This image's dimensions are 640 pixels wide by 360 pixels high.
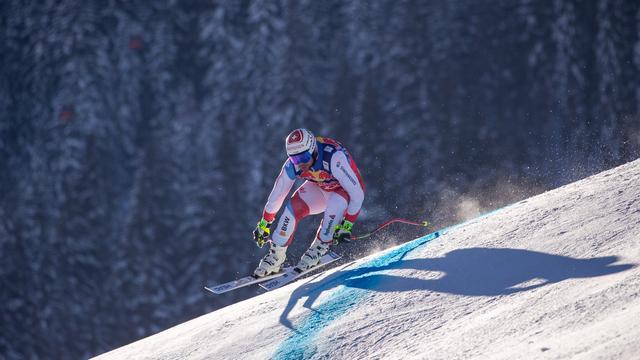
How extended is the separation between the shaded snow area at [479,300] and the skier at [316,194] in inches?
21.6

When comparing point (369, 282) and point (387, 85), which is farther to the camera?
point (387, 85)

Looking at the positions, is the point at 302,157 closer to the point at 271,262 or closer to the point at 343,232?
the point at 343,232

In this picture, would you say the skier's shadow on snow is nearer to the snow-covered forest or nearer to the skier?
the skier

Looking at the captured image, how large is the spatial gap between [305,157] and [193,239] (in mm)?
5739

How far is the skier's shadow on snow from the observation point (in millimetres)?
5164

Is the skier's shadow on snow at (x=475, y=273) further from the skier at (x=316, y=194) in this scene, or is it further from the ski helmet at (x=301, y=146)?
the ski helmet at (x=301, y=146)

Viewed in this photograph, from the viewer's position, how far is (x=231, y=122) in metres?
13.0

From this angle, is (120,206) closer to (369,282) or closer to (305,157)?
(305,157)

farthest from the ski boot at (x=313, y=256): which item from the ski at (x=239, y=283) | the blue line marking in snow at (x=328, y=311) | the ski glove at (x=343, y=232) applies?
the blue line marking in snow at (x=328, y=311)

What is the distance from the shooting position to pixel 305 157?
7133 millimetres

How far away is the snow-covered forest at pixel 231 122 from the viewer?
12.4 meters

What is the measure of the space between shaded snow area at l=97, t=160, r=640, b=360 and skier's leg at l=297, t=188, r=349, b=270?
524 millimetres

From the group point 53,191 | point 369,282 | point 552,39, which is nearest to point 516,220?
point 369,282

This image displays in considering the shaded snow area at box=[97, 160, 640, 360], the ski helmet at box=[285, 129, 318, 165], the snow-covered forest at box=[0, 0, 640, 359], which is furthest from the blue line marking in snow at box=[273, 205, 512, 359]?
the snow-covered forest at box=[0, 0, 640, 359]
